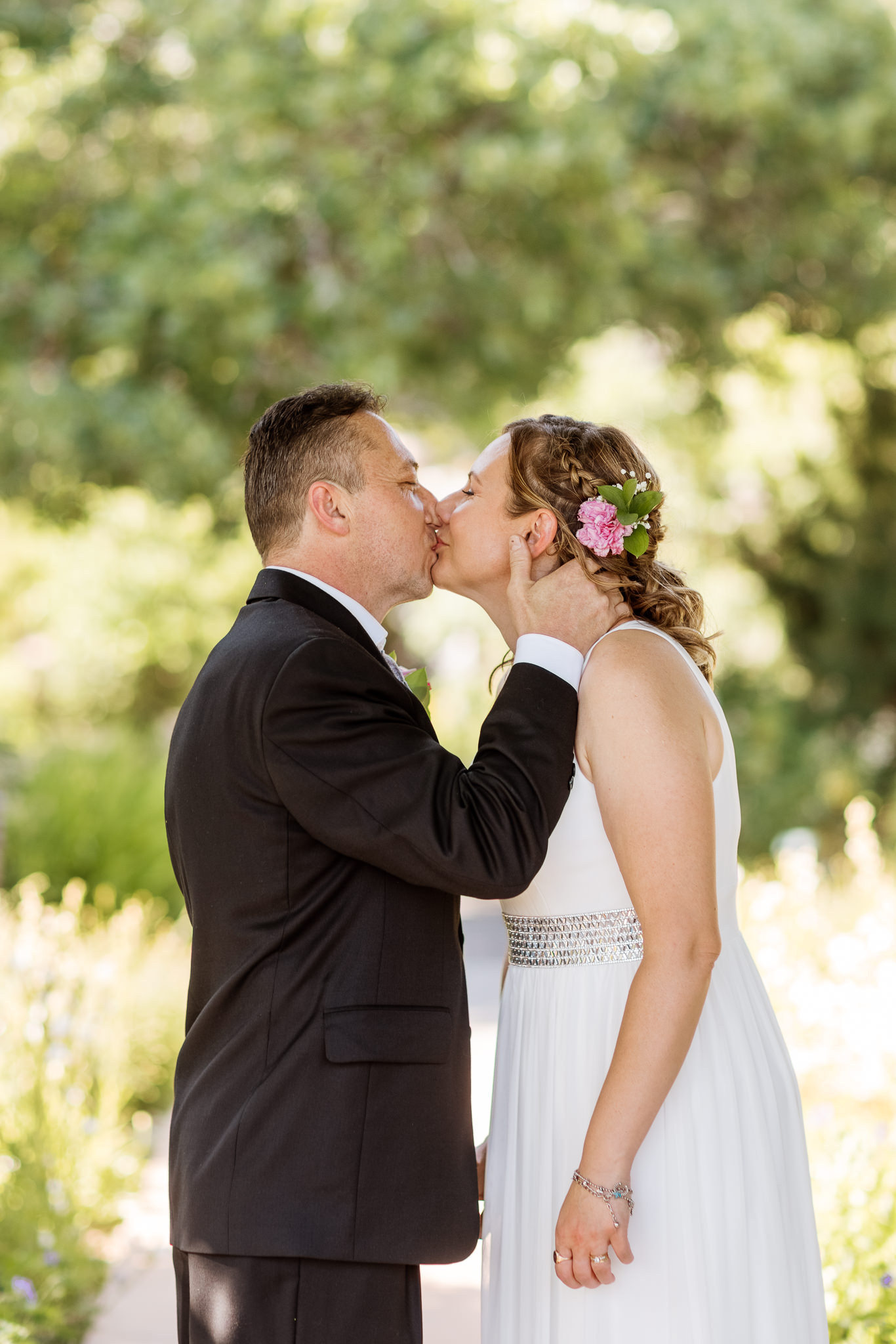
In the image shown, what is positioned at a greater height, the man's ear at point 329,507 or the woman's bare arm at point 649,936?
the man's ear at point 329,507

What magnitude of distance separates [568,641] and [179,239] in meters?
7.29

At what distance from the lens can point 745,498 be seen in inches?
575

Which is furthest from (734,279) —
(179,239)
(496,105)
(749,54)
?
(179,239)

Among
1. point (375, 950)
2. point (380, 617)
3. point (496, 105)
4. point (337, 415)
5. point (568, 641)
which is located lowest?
point (375, 950)

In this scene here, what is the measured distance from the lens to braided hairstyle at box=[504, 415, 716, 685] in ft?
8.89

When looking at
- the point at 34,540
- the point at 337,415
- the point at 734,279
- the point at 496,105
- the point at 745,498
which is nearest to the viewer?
the point at 337,415

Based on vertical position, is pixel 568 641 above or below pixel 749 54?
below

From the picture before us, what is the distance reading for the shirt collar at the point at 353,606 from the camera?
2.53 metres

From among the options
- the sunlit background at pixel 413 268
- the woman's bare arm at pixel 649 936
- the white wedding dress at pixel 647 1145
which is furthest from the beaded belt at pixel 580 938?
the sunlit background at pixel 413 268

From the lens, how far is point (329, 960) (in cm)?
228

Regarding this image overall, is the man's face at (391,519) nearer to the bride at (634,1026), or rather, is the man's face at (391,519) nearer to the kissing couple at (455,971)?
the kissing couple at (455,971)

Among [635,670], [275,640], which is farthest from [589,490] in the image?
[275,640]

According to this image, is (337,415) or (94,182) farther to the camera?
(94,182)

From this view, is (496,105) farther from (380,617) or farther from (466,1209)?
(466,1209)
